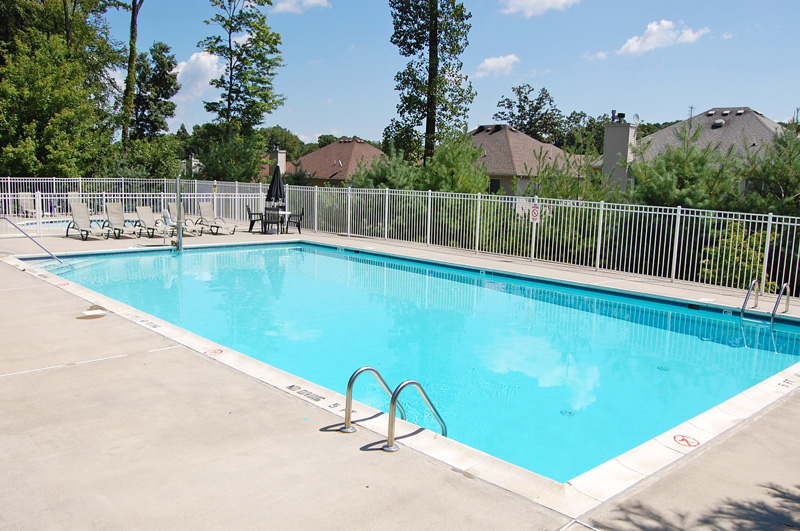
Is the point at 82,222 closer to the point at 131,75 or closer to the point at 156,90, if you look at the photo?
the point at 131,75

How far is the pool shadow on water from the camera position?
3.71 metres

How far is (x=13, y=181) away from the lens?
25.0m

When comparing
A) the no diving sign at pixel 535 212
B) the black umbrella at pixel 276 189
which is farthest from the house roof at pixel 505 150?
the no diving sign at pixel 535 212

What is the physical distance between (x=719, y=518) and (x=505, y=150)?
1335 inches

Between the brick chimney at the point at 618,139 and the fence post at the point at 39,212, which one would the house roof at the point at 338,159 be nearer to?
the brick chimney at the point at 618,139

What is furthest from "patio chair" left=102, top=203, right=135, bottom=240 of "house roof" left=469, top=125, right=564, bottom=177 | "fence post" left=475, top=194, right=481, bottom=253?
"house roof" left=469, top=125, right=564, bottom=177

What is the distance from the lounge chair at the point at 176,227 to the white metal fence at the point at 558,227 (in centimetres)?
174

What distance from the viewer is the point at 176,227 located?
18891mm

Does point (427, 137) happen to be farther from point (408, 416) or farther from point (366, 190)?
point (408, 416)

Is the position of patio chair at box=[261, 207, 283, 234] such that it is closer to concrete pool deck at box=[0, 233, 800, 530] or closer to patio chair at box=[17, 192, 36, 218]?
patio chair at box=[17, 192, 36, 218]

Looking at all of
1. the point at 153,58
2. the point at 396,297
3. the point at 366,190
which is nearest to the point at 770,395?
the point at 396,297

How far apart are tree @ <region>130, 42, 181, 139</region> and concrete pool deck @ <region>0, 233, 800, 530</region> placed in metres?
47.8

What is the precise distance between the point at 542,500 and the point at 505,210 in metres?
13.3

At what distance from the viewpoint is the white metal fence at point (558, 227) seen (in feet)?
41.8
